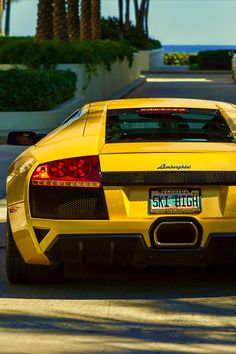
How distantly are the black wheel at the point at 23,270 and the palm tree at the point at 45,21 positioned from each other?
22402 mm

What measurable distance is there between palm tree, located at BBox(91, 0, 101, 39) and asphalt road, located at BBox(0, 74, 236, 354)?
34.7 meters

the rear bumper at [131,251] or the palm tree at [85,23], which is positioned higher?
the rear bumper at [131,251]

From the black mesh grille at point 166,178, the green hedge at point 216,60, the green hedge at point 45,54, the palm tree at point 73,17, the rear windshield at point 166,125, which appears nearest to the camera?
the black mesh grille at point 166,178

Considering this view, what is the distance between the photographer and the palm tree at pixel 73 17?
123ft

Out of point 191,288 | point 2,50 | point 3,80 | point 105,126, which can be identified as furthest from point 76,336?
point 2,50

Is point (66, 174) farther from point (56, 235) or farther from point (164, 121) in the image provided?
point (164, 121)

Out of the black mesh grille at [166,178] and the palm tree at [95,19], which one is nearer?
the black mesh grille at [166,178]

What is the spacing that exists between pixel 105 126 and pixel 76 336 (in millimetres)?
2245

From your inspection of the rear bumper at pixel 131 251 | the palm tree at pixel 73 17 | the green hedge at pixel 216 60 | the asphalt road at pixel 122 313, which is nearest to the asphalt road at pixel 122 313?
the asphalt road at pixel 122 313

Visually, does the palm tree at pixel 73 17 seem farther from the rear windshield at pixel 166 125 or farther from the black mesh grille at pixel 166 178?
the black mesh grille at pixel 166 178

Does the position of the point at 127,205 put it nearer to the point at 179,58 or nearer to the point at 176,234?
the point at 176,234

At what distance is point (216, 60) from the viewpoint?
6756 cm

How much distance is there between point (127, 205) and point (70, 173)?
437 millimetres

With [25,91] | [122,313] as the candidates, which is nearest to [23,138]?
[122,313]
